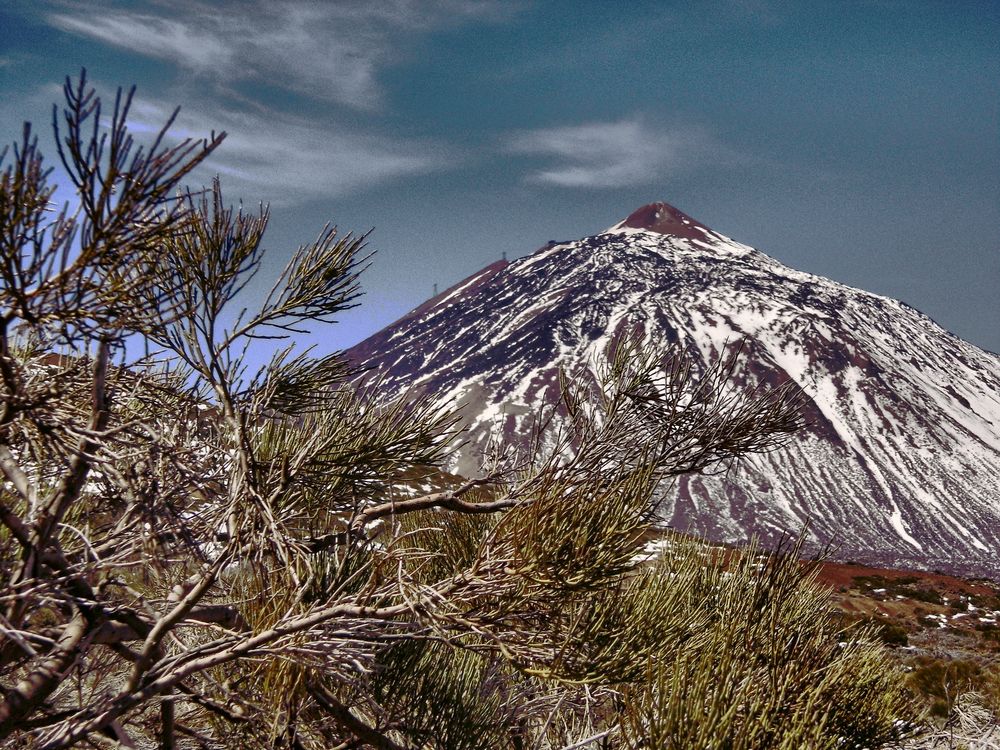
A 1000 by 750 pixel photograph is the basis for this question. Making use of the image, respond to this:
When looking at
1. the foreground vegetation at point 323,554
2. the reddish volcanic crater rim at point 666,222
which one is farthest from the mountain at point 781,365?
the foreground vegetation at point 323,554

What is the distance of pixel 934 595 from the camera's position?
88.2 ft

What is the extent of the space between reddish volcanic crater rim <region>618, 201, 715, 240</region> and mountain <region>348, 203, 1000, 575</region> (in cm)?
77

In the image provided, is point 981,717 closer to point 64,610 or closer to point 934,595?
point 64,610

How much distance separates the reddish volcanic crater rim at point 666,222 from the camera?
178150 mm

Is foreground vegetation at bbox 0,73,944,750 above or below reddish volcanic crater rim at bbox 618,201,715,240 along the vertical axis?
below

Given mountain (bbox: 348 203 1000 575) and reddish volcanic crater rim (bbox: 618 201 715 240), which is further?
reddish volcanic crater rim (bbox: 618 201 715 240)

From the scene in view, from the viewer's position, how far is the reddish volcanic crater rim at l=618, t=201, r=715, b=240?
584 feet

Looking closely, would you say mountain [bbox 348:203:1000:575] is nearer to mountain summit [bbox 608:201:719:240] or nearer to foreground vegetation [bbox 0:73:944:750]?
mountain summit [bbox 608:201:719:240]

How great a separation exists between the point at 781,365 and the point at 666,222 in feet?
A: 259

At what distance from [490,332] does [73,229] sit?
138 meters

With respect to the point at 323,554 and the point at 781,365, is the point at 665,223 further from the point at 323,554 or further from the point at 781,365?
the point at 323,554

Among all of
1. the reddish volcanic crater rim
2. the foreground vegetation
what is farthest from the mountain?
the foreground vegetation

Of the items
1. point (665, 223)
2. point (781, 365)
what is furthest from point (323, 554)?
point (665, 223)

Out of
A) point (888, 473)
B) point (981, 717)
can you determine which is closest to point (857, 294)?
point (888, 473)
